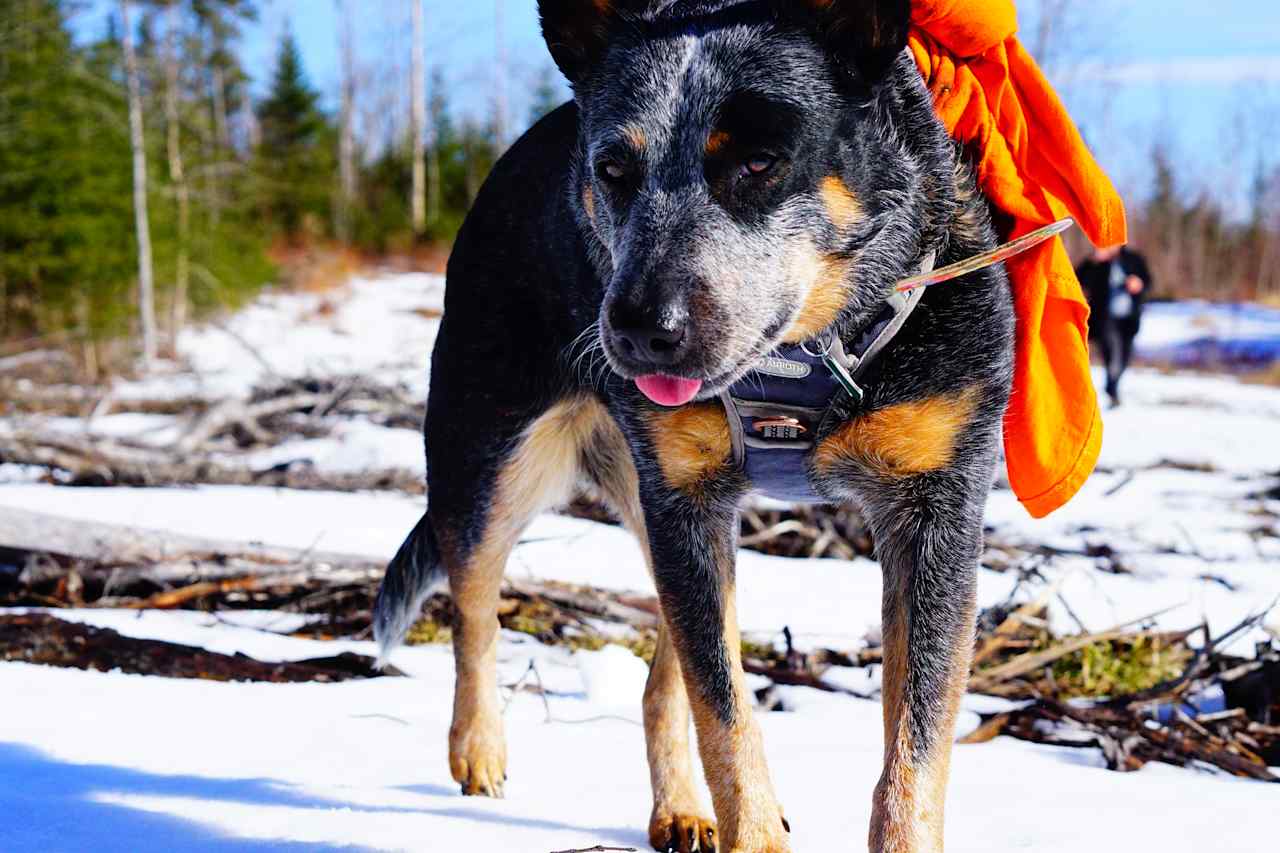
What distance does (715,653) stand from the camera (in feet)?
7.66

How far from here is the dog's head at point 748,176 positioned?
2.10 metres

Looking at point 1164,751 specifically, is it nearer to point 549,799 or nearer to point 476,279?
point 549,799

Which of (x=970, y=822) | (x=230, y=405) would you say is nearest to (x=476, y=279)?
(x=970, y=822)

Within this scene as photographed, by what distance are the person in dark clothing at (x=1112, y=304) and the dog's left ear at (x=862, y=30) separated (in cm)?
1298

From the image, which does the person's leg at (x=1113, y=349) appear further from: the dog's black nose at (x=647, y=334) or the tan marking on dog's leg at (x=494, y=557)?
the dog's black nose at (x=647, y=334)

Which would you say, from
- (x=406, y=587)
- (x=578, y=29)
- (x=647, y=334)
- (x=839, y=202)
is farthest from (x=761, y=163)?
(x=406, y=587)

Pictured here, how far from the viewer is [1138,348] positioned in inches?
1443

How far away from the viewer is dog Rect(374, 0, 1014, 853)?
216cm

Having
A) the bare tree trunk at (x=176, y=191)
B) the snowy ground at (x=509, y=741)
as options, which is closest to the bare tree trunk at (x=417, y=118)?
the bare tree trunk at (x=176, y=191)

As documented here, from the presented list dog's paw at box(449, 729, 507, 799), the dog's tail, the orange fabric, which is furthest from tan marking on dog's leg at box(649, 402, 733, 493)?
the dog's tail

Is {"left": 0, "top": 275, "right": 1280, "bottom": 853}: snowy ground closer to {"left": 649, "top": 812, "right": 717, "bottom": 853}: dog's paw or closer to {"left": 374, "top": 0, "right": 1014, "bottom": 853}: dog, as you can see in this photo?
{"left": 649, "top": 812, "right": 717, "bottom": 853}: dog's paw

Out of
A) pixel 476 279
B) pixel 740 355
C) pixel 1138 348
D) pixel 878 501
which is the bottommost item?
pixel 878 501

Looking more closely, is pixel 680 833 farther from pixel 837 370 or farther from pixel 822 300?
pixel 822 300

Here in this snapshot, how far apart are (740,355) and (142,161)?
1957cm
